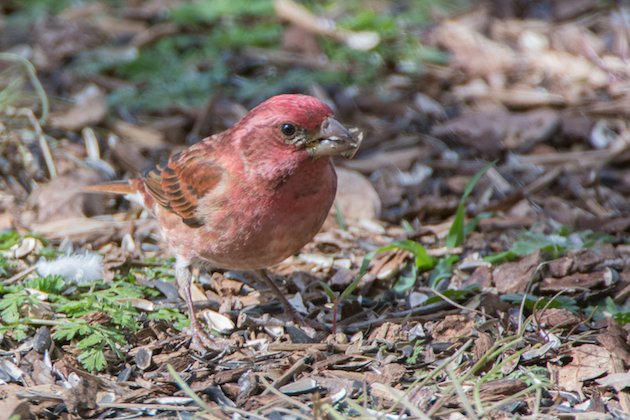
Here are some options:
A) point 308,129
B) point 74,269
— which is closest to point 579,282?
point 308,129

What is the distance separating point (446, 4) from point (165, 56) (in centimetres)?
269

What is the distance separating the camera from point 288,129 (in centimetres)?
432

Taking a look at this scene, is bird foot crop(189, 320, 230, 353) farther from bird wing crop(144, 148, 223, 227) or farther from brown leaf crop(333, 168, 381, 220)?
brown leaf crop(333, 168, 381, 220)

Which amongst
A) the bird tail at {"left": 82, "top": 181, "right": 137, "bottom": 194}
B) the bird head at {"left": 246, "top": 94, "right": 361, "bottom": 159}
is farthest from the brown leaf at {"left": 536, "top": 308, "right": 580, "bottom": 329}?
the bird tail at {"left": 82, "top": 181, "right": 137, "bottom": 194}

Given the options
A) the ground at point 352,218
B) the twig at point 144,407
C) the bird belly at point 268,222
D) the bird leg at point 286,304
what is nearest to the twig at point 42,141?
the ground at point 352,218

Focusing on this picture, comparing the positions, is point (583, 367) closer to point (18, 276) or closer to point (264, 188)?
point (264, 188)

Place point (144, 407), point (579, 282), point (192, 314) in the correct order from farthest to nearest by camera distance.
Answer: point (579, 282) < point (192, 314) < point (144, 407)

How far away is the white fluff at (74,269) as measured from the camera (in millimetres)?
4867

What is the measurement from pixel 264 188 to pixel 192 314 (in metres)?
0.76

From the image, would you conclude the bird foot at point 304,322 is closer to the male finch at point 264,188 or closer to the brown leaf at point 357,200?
the male finch at point 264,188

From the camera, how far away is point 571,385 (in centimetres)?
406

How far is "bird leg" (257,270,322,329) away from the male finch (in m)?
0.04

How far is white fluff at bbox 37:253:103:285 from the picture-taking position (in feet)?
16.0

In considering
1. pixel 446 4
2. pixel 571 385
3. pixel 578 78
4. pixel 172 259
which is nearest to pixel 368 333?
pixel 571 385
